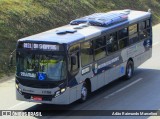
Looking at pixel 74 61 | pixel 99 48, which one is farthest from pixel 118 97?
pixel 74 61

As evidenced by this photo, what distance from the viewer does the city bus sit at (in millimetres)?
16219

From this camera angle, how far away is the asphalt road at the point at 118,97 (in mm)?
17234

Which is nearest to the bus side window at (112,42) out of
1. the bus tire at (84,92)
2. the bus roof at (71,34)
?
the bus roof at (71,34)

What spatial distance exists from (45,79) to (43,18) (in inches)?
574

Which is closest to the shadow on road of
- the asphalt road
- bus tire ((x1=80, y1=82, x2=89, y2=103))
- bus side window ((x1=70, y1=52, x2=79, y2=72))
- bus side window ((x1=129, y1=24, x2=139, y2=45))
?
the asphalt road

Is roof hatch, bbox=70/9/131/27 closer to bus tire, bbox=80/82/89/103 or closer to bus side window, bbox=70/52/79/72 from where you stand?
bus side window, bbox=70/52/79/72

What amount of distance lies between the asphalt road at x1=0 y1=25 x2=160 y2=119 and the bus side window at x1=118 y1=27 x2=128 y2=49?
169 centimetres

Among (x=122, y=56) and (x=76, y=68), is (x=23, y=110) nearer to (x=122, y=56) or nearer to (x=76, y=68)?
(x=76, y=68)

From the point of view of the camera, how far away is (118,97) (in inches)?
733

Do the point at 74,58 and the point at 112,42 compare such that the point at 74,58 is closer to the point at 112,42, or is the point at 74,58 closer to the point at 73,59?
the point at 73,59

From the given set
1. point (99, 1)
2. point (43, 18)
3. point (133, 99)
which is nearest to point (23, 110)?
point (133, 99)

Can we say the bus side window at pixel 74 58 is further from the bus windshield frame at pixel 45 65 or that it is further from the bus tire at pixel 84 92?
the bus tire at pixel 84 92

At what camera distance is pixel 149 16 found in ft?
78.1

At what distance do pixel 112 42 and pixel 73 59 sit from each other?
3.85 metres
